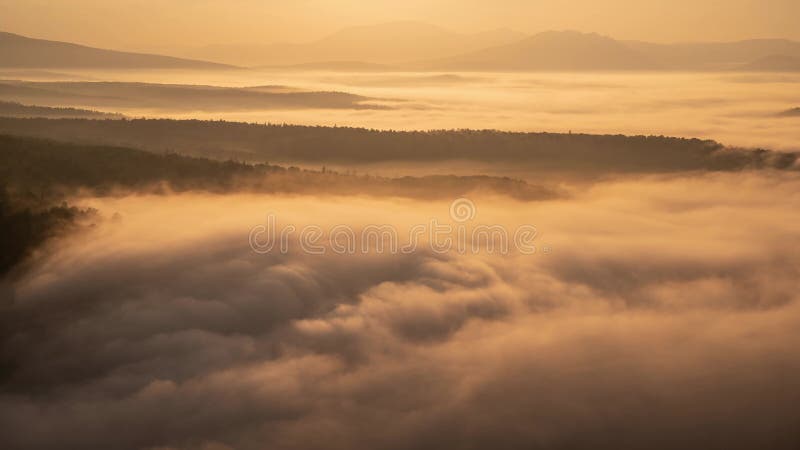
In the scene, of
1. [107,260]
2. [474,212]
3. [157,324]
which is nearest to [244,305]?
[157,324]

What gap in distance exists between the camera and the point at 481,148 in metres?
181

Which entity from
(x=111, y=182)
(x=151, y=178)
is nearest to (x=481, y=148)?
(x=151, y=178)


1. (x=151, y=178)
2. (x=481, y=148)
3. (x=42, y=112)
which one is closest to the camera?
(x=151, y=178)

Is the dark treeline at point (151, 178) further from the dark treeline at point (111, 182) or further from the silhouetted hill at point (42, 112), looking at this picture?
the silhouetted hill at point (42, 112)

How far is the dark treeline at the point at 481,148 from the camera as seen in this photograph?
16812 cm

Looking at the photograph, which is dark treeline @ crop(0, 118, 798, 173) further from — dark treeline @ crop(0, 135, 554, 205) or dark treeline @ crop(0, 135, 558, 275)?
dark treeline @ crop(0, 135, 558, 275)

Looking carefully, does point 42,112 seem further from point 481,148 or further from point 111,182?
point 111,182

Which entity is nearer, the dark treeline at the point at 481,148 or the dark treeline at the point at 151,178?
the dark treeline at the point at 151,178

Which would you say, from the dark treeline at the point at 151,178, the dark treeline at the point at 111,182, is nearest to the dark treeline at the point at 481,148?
the dark treeline at the point at 151,178

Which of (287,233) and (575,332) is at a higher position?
(287,233)

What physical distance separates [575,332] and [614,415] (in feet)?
45.9

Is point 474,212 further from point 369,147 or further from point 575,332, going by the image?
point 369,147

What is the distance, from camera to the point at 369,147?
177625 mm

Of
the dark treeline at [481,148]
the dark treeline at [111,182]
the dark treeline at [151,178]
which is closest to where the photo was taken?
the dark treeline at [111,182]
